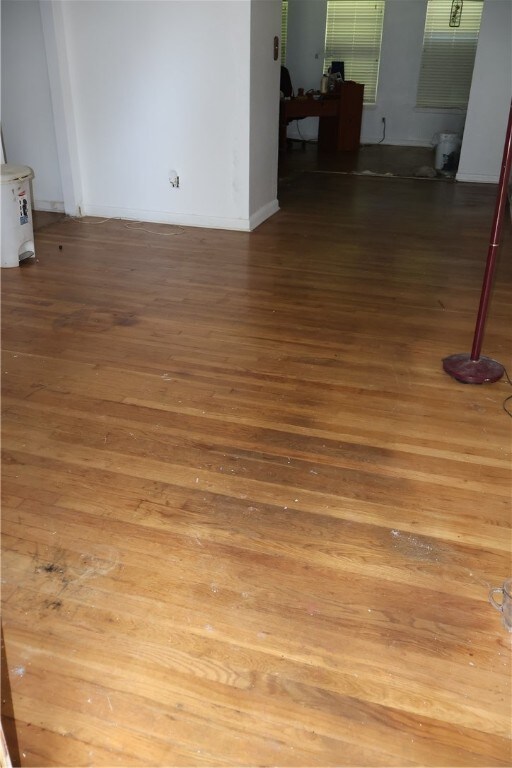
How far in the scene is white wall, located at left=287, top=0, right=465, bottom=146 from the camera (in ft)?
31.3

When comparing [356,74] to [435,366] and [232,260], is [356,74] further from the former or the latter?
[435,366]

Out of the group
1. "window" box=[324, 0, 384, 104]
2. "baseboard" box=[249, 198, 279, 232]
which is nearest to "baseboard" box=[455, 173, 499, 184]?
"baseboard" box=[249, 198, 279, 232]

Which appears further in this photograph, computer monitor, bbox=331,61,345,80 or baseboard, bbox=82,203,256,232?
computer monitor, bbox=331,61,345,80

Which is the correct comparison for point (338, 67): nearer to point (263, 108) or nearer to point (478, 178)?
point (478, 178)

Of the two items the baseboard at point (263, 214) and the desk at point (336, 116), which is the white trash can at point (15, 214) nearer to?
the baseboard at point (263, 214)

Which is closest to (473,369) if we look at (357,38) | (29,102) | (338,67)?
(29,102)

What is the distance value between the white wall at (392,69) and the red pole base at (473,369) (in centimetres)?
767

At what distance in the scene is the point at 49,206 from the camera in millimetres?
6137

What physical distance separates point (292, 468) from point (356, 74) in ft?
30.3

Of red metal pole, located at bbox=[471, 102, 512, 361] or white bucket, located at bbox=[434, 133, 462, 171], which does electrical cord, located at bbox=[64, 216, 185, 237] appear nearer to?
red metal pole, located at bbox=[471, 102, 512, 361]

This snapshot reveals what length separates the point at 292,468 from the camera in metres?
2.55

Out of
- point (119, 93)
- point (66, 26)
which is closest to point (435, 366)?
point (119, 93)

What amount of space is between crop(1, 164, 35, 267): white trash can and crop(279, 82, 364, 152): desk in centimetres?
478

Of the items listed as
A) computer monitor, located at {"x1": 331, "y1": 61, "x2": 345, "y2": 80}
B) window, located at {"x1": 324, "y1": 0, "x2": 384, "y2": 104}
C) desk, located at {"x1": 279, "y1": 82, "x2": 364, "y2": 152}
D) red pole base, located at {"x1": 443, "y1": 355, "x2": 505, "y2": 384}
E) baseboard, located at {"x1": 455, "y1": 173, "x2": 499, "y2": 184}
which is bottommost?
red pole base, located at {"x1": 443, "y1": 355, "x2": 505, "y2": 384}
